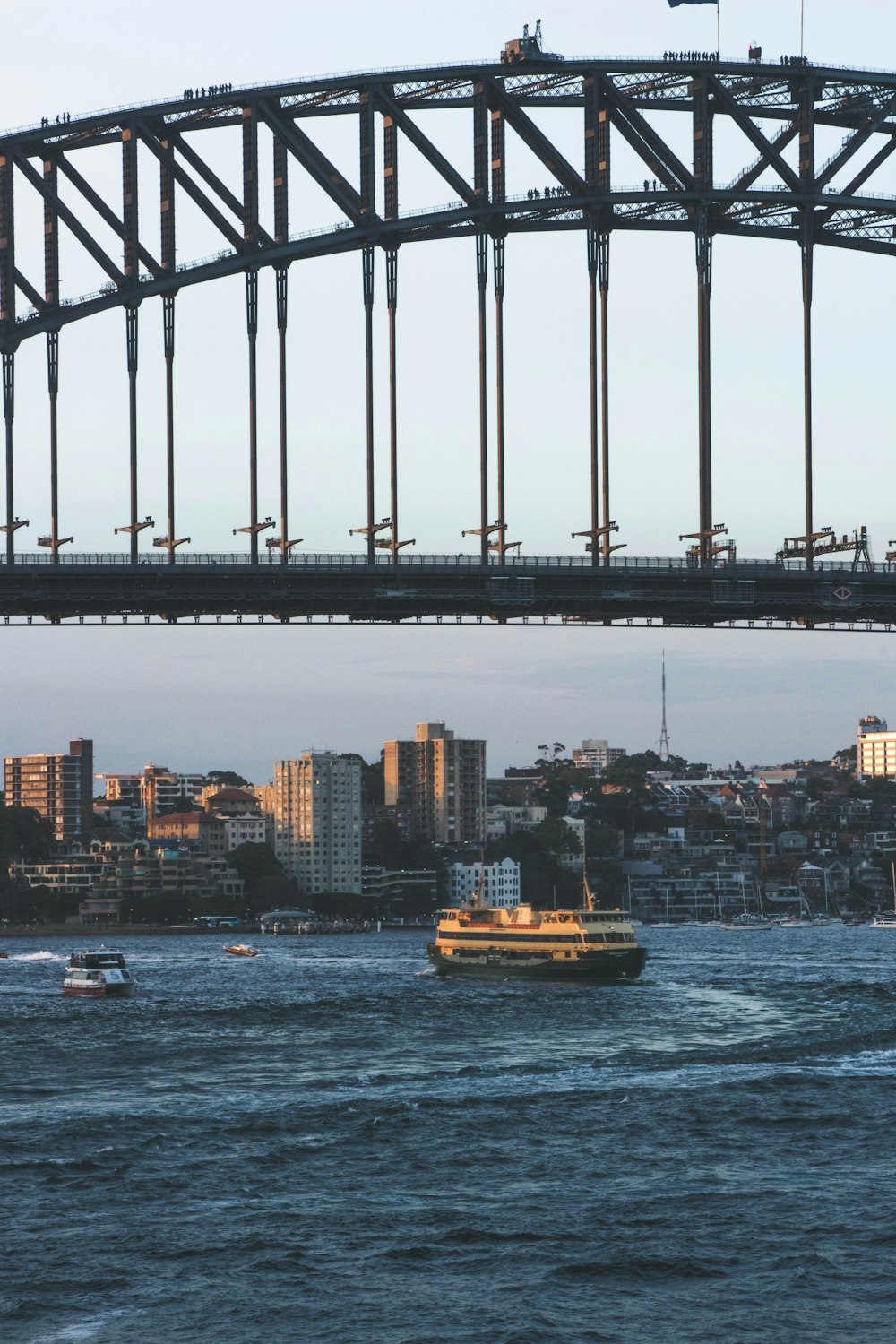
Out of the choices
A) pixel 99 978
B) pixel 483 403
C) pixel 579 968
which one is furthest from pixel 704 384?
pixel 99 978

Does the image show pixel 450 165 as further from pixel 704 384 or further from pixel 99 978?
pixel 99 978

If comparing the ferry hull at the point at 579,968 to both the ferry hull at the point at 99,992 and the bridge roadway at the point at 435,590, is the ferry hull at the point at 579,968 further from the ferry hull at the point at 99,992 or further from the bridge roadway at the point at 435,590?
the bridge roadway at the point at 435,590

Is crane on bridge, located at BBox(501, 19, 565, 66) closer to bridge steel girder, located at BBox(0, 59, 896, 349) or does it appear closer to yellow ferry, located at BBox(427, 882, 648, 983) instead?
bridge steel girder, located at BBox(0, 59, 896, 349)

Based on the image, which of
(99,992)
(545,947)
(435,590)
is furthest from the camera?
(545,947)

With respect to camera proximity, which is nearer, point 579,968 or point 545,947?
point 579,968

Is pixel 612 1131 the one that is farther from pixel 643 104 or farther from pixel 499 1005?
pixel 643 104

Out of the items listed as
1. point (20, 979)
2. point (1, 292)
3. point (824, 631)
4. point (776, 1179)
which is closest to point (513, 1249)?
point (776, 1179)
